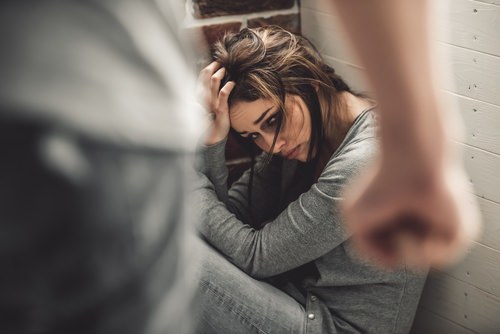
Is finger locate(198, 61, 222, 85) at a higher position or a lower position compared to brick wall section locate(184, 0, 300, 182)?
lower

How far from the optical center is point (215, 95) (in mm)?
1480

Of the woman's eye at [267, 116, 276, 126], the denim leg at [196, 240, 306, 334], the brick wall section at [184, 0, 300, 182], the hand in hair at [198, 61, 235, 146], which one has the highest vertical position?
the brick wall section at [184, 0, 300, 182]

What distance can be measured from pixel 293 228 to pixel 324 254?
0.11m

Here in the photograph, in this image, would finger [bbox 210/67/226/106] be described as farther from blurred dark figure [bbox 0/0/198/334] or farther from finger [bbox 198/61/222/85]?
blurred dark figure [bbox 0/0/198/334]

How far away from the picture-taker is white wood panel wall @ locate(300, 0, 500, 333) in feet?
4.12

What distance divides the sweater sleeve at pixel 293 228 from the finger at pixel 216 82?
232mm

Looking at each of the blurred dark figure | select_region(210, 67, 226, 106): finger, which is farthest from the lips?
the blurred dark figure

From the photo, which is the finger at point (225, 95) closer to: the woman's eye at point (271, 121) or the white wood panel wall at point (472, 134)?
the woman's eye at point (271, 121)

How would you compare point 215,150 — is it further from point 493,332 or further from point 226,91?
point 493,332

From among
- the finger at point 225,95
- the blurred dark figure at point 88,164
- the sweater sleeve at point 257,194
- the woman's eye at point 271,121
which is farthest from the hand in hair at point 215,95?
the blurred dark figure at point 88,164

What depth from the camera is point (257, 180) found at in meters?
1.80

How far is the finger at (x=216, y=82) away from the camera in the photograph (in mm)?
1464

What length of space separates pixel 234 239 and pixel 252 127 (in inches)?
10.5

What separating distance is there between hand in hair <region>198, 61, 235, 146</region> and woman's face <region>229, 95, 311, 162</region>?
2 cm
